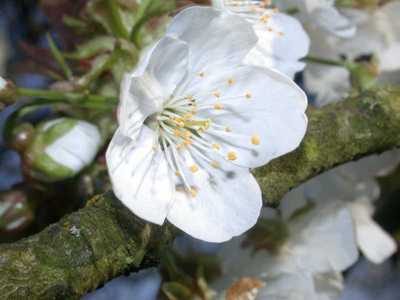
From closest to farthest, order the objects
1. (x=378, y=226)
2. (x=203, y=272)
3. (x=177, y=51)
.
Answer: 1. (x=177, y=51)
2. (x=203, y=272)
3. (x=378, y=226)

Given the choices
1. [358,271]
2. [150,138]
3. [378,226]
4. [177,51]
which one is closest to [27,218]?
[150,138]

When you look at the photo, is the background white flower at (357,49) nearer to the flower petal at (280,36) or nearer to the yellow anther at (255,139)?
the flower petal at (280,36)

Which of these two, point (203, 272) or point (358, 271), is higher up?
point (203, 272)

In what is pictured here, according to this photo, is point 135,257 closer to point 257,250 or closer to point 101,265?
point 101,265

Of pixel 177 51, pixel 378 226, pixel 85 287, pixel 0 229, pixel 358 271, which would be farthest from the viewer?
pixel 358 271

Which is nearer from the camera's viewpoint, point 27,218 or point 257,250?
point 27,218

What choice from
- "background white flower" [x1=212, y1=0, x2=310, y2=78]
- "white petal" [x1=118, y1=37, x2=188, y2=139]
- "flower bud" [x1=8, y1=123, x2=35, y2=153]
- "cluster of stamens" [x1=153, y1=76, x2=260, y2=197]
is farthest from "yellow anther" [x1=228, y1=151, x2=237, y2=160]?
"flower bud" [x1=8, y1=123, x2=35, y2=153]

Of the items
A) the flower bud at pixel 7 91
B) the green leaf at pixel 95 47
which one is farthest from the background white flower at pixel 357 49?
the flower bud at pixel 7 91
